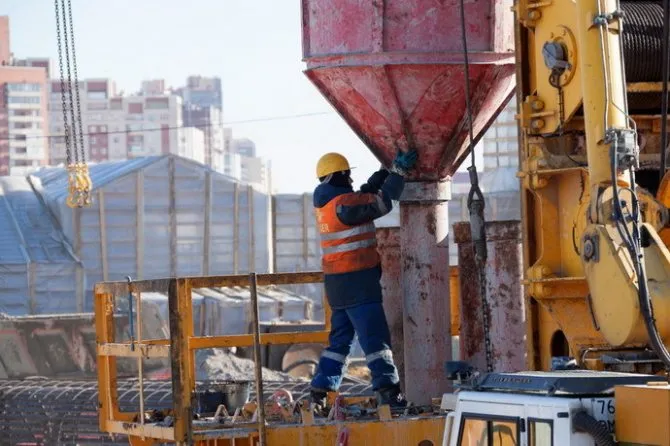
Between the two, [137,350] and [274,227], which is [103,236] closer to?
[274,227]

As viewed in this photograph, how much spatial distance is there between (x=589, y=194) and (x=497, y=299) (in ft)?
8.95

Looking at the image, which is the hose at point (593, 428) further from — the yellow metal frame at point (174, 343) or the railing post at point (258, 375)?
the yellow metal frame at point (174, 343)

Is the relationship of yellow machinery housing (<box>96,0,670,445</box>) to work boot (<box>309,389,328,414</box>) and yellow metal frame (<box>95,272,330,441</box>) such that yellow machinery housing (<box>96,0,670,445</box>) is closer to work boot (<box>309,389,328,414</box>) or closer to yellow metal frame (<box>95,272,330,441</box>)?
yellow metal frame (<box>95,272,330,441</box>)

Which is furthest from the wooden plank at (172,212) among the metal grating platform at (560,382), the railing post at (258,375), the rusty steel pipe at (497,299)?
the metal grating platform at (560,382)

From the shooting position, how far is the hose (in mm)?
5965

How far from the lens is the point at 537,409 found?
621cm

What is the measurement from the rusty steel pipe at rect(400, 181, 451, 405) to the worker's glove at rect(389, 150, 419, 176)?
171mm

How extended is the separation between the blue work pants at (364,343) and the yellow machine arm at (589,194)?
4.16 feet

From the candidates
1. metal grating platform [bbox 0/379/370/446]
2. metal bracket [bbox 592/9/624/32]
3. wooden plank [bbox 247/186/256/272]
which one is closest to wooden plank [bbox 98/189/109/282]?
wooden plank [bbox 247/186/256/272]

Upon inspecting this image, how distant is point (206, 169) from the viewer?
32062 millimetres

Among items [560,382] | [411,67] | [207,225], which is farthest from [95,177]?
[560,382]

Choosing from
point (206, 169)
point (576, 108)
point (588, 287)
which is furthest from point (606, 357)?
point (206, 169)

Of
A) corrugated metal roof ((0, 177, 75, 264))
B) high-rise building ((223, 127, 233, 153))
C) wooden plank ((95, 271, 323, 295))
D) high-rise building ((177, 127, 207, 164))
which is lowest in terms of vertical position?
wooden plank ((95, 271, 323, 295))

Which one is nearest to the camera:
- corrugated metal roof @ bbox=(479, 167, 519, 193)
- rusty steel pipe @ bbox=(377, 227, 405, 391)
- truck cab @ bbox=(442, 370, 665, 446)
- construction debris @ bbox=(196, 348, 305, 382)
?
truck cab @ bbox=(442, 370, 665, 446)
